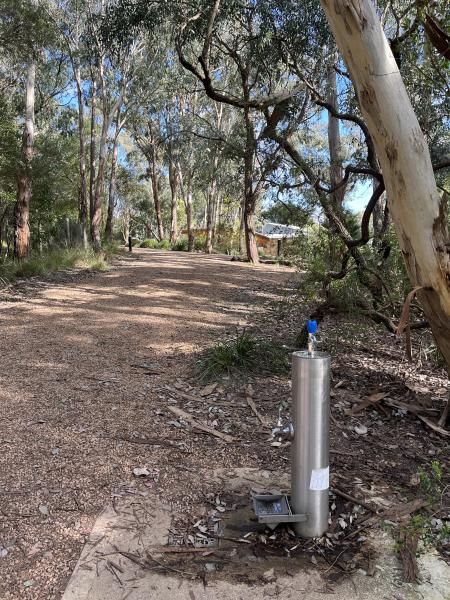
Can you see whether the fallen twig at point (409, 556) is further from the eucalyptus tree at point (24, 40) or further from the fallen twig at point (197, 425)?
the eucalyptus tree at point (24, 40)

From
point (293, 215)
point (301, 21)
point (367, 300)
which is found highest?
point (301, 21)

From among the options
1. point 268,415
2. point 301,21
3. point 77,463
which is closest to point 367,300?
point 268,415

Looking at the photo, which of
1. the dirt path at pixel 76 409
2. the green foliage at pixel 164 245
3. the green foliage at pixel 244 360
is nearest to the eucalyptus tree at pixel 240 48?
the dirt path at pixel 76 409

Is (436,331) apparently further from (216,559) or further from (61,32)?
(61,32)

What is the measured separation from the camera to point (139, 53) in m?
21.8

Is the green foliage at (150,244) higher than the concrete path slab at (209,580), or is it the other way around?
the green foliage at (150,244)

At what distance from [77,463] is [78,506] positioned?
49 cm

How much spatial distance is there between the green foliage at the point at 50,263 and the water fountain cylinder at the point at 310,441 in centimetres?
1041

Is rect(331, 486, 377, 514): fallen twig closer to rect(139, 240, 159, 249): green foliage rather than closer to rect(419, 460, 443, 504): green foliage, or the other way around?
rect(419, 460, 443, 504): green foliage

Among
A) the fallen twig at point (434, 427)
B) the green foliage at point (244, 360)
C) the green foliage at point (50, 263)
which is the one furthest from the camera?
the green foliage at point (50, 263)

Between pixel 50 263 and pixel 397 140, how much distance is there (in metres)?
13.1

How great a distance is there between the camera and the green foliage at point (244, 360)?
17.1ft

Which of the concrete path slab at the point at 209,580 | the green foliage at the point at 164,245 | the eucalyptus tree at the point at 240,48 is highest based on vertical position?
the eucalyptus tree at the point at 240,48

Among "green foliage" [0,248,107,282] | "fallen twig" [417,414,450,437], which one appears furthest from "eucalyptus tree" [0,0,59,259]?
"fallen twig" [417,414,450,437]
